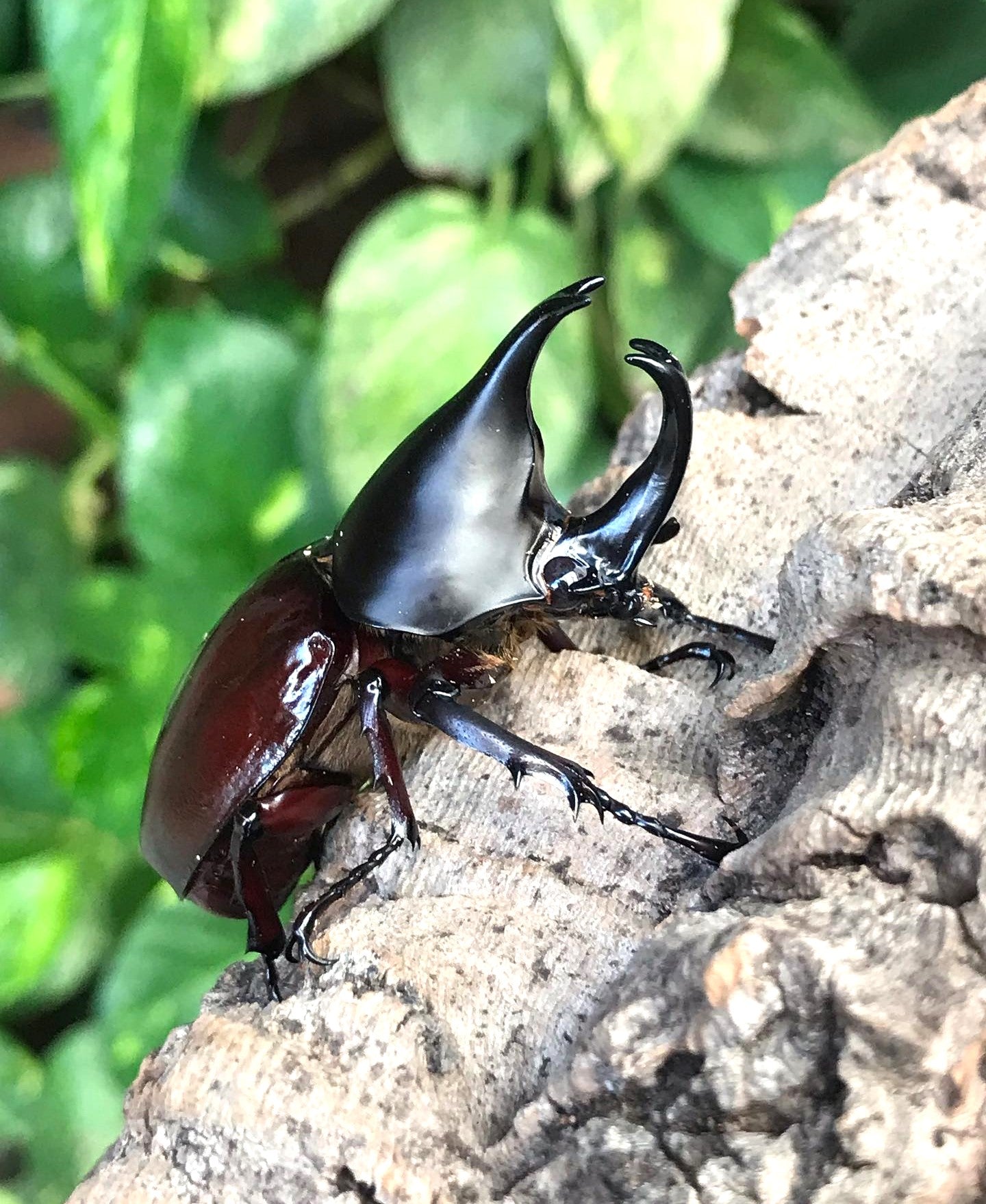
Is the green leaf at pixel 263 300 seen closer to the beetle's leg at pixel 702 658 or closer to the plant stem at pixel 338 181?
the plant stem at pixel 338 181

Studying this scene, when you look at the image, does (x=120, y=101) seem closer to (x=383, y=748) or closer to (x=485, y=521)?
(x=485, y=521)

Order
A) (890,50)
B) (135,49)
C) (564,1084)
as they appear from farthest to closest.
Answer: (890,50) → (135,49) → (564,1084)

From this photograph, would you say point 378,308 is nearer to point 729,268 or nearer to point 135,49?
point 135,49

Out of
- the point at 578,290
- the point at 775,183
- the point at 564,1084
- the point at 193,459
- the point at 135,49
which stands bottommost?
the point at 775,183

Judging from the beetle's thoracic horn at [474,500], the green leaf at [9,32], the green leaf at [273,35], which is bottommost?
the beetle's thoracic horn at [474,500]

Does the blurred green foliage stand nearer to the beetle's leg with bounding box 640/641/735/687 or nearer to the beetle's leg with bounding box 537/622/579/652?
the beetle's leg with bounding box 537/622/579/652

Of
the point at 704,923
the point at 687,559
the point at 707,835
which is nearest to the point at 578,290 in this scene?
the point at 687,559

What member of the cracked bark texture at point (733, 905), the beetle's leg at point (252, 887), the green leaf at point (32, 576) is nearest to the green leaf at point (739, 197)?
the cracked bark texture at point (733, 905)

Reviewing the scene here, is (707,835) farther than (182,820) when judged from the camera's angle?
No
